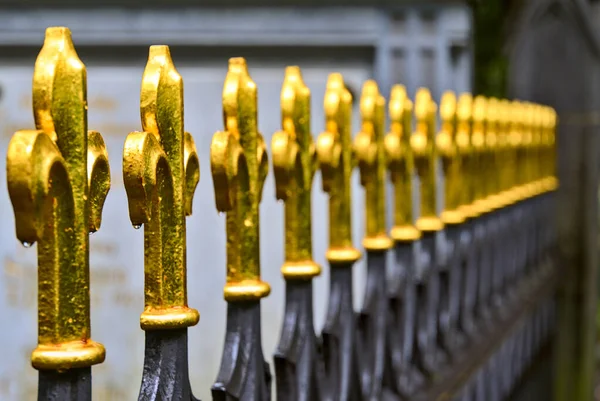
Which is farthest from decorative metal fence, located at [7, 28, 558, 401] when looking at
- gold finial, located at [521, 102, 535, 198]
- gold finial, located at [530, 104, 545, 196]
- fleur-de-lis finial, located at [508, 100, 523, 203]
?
gold finial, located at [530, 104, 545, 196]

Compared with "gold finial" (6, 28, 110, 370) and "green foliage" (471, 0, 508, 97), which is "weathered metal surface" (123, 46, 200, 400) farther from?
"green foliage" (471, 0, 508, 97)

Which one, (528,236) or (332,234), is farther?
(528,236)

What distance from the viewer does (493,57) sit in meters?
7.75

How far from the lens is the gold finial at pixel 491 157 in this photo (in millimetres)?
3430

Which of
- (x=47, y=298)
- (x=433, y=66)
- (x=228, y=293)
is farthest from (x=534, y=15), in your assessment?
(x=47, y=298)

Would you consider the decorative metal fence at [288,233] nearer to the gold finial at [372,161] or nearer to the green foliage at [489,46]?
the gold finial at [372,161]

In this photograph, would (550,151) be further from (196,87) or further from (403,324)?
(403,324)

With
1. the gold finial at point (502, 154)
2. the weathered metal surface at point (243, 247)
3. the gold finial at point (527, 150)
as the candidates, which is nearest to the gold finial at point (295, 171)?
the weathered metal surface at point (243, 247)

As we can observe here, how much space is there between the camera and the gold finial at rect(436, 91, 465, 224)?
2.86 meters

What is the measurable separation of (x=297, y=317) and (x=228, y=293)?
0.89 feet

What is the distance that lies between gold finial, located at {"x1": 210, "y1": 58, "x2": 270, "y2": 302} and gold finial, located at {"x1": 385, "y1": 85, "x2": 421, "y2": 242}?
2.76 ft

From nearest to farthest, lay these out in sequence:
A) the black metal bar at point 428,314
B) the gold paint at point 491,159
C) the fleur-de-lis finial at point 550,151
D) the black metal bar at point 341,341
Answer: the black metal bar at point 341,341
the black metal bar at point 428,314
the gold paint at point 491,159
the fleur-de-lis finial at point 550,151

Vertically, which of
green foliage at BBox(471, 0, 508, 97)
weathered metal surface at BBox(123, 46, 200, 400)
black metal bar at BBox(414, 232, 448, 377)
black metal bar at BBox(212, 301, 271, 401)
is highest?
green foliage at BBox(471, 0, 508, 97)

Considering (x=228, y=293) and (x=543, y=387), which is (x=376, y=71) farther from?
(x=543, y=387)
